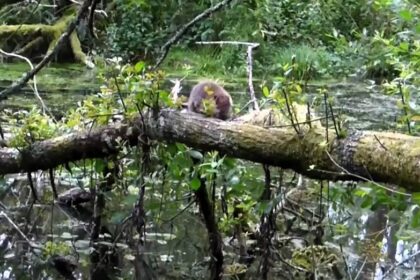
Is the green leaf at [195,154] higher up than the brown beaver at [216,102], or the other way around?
the brown beaver at [216,102]

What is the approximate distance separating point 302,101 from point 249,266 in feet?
4.18

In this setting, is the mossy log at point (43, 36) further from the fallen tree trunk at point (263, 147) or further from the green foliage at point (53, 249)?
the fallen tree trunk at point (263, 147)

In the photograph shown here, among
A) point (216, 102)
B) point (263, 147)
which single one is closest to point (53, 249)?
point (216, 102)

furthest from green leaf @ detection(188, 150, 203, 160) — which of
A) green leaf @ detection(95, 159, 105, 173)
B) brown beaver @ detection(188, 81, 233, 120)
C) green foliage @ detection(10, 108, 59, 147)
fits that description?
green foliage @ detection(10, 108, 59, 147)

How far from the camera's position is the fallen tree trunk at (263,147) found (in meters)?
2.28

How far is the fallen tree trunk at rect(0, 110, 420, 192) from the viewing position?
228cm

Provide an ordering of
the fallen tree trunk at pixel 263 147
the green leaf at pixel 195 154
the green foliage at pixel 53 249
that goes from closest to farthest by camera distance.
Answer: the fallen tree trunk at pixel 263 147, the green leaf at pixel 195 154, the green foliage at pixel 53 249

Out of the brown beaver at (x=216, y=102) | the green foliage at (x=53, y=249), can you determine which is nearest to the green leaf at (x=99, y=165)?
the brown beaver at (x=216, y=102)

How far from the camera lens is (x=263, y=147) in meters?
2.58

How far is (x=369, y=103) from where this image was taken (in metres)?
8.12

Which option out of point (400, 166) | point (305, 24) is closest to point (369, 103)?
point (305, 24)

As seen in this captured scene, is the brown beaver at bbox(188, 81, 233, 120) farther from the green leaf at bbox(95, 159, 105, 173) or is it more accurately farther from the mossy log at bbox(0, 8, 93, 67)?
the mossy log at bbox(0, 8, 93, 67)

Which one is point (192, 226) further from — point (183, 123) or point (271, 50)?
point (271, 50)

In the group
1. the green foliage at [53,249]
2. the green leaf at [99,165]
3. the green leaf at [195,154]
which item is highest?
the green leaf at [195,154]
